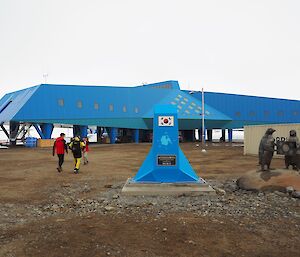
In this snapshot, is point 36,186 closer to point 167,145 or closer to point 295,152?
point 167,145

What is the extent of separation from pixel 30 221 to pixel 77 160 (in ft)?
25.5

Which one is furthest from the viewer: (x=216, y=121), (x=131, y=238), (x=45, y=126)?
(x=216, y=121)

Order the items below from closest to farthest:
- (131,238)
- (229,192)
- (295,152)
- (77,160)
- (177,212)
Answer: (131,238)
(177,212)
(229,192)
(295,152)
(77,160)

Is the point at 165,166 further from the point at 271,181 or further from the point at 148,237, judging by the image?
the point at 148,237

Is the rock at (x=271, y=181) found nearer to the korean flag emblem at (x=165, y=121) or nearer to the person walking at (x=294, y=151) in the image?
the person walking at (x=294, y=151)

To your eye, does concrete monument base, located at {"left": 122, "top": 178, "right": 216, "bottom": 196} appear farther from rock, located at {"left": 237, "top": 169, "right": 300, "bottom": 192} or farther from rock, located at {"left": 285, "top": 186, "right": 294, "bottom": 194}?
rock, located at {"left": 285, "top": 186, "right": 294, "bottom": 194}

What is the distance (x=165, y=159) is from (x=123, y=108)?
31.5 m

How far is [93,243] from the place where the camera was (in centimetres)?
536

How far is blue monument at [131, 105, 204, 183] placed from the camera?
10.0 metres

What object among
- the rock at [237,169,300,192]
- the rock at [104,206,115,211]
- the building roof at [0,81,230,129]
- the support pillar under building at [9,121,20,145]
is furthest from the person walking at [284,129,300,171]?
the support pillar under building at [9,121,20,145]

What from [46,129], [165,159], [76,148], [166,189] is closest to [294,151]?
[165,159]

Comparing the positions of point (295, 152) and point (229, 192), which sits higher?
point (295, 152)

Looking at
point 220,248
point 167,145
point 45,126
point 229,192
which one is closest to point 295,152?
point 229,192

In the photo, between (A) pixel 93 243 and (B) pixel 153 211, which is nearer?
(A) pixel 93 243
